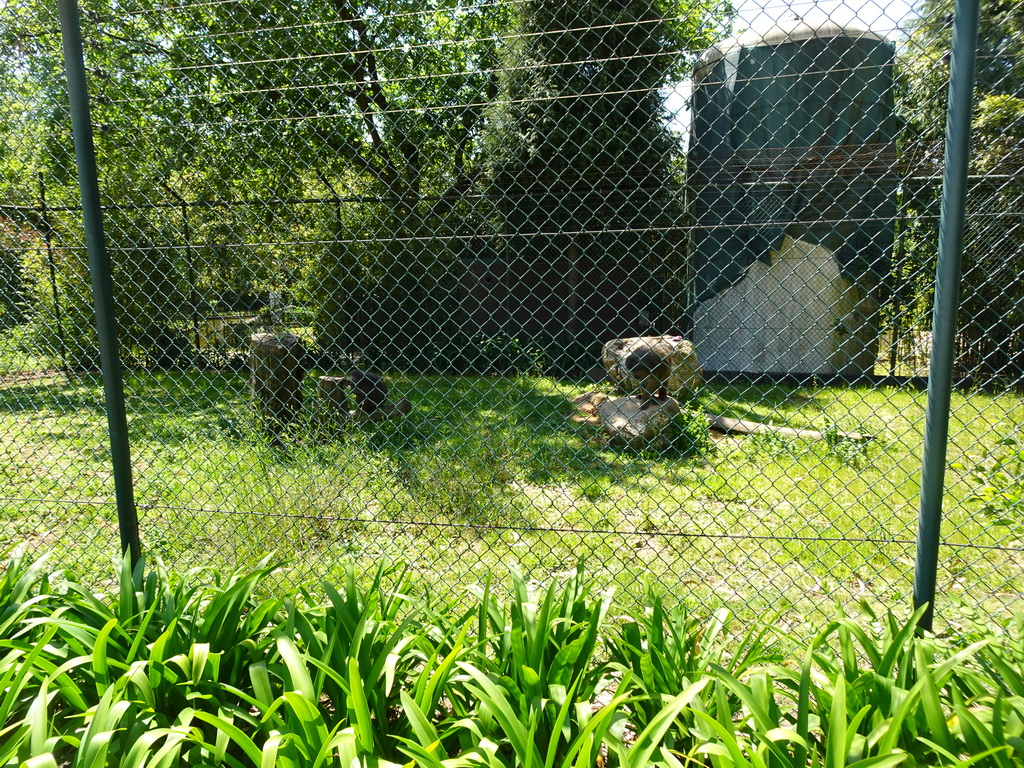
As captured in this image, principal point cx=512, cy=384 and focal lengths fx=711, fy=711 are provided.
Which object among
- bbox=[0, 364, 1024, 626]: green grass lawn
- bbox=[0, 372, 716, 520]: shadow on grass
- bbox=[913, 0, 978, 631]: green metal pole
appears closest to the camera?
bbox=[913, 0, 978, 631]: green metal pole

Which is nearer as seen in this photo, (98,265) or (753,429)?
(98,265)

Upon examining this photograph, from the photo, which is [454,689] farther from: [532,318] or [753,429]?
[532,318]

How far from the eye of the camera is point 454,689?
5.90 feet

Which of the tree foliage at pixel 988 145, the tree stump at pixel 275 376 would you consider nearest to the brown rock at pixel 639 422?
the tree foliage at pixel 988 145

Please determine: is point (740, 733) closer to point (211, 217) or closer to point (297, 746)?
point (297, 746)

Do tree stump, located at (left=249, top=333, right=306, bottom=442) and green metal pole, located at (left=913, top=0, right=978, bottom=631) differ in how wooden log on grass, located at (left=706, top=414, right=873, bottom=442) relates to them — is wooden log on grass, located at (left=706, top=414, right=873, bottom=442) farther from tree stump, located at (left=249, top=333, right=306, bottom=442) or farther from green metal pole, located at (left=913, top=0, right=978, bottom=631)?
tree stump, located at (left=249, top=333, right=306, bottom=442)

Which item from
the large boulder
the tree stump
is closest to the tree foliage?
the large boulder

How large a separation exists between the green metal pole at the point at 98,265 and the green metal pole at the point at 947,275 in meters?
2.38

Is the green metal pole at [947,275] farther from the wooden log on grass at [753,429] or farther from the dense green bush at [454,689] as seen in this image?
the wooden log on grass at [753,429]

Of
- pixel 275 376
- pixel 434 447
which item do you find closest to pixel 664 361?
pixel 434 447

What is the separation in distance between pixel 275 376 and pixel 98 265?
3235 millimetres

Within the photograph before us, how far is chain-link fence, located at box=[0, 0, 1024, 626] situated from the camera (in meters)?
3.14

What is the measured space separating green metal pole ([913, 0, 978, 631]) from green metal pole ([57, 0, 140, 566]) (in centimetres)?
238

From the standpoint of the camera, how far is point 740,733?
1.64 metres
